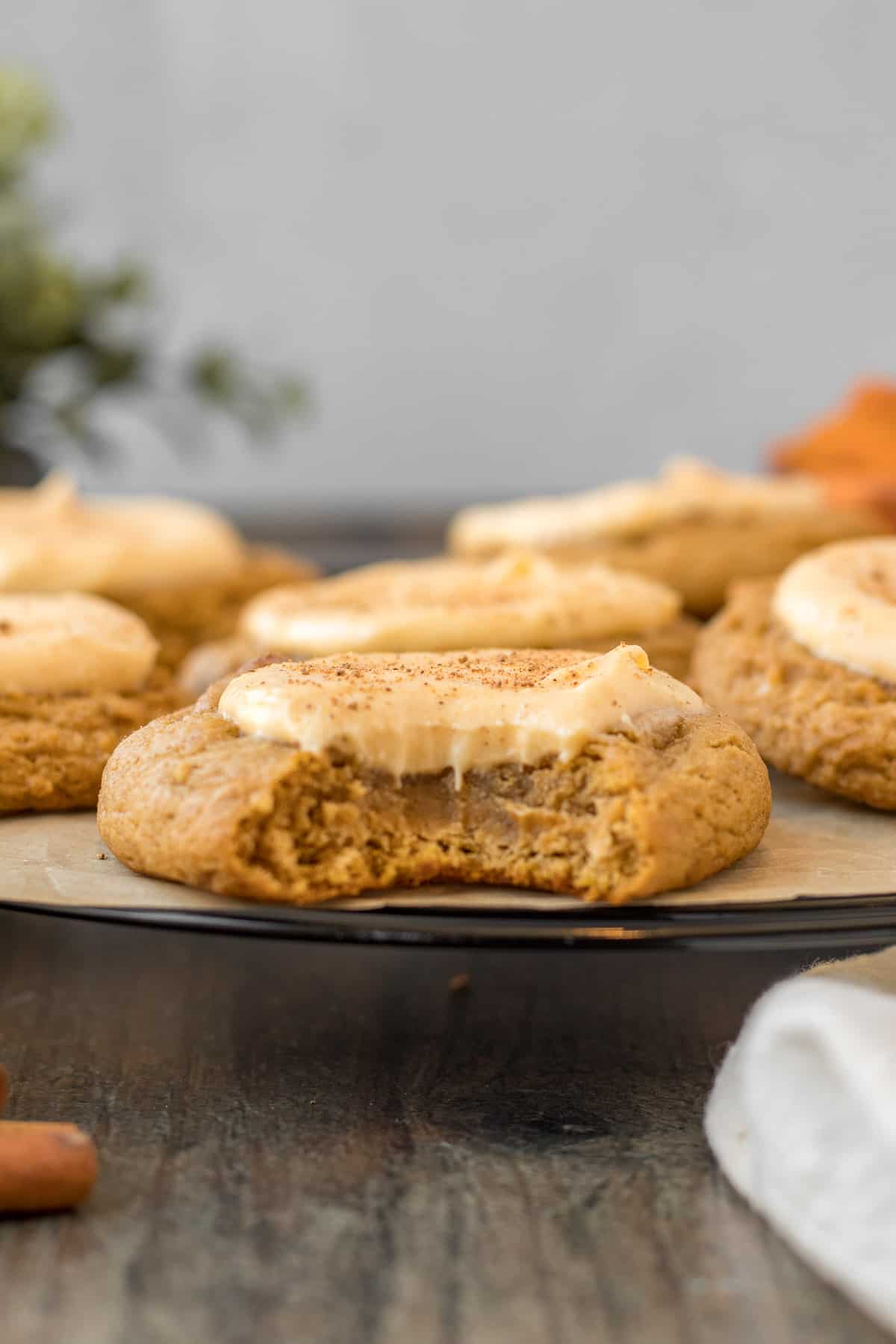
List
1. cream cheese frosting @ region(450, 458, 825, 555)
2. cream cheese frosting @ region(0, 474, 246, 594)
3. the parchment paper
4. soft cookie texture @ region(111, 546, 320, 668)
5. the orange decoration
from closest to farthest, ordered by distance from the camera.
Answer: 1. the parchment paper
2. cream cheese frosting @ region(0, 474, 246, 594)
3. soft cookie texture @ region(111, 546, 320, 668)
4. cream cheese frosting @ region(450, 458, 825, 555)
5. the orange decoration

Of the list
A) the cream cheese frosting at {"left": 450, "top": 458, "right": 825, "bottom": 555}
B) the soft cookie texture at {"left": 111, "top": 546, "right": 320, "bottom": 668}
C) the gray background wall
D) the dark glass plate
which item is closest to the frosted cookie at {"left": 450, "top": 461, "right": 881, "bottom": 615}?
the cream cheese frosting at {"left": 450, "top": 458, "right": 825, "bottom": 555}

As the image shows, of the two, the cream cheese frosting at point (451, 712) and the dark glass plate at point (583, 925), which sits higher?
the cream cheese frosting at point (451, 712)

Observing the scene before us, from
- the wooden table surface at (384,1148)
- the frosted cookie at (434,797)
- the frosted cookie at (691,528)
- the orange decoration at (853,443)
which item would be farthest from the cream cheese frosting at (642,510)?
the frosted cookie at (434,797)

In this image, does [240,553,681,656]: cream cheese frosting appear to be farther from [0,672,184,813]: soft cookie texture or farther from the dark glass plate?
the dark glass plate

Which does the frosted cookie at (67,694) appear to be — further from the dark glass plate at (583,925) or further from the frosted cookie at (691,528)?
the frosted cookie at (691,528)

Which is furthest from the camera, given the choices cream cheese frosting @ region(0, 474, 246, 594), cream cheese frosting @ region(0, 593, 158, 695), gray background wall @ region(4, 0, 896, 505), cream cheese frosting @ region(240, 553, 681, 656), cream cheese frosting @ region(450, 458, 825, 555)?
gray background wall @ region(4, 0, 896, 505)

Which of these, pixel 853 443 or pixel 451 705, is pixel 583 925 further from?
pixel 853 443

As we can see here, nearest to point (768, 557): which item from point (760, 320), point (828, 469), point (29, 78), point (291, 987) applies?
point (828, 469)

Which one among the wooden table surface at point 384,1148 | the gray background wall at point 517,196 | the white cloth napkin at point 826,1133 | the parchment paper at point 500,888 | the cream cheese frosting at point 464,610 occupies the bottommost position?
the wooden table surface at point 384,1148
